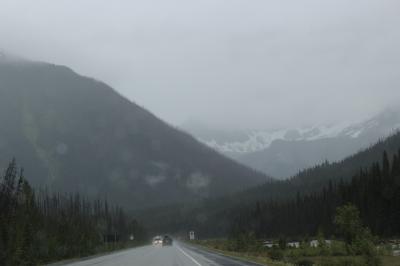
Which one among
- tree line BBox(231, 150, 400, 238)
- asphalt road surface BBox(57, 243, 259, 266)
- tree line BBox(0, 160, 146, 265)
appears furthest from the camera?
tree line BBox(231, 150, 400, 238)

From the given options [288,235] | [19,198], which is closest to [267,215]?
[288,235]

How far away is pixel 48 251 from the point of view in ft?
233

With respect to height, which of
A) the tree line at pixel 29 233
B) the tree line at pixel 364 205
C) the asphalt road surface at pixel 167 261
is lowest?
the asphalt road surface at pixel 167 261

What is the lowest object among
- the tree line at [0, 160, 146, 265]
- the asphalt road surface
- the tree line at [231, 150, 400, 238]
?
the asphalt road surface

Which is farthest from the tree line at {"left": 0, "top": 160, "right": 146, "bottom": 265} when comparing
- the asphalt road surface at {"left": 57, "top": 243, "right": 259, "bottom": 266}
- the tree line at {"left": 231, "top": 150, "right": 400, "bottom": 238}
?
the tree line at {"left": 231, "top": 150, "right": 400, "bottom": 238}

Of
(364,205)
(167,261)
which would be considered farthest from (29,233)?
(364,205)

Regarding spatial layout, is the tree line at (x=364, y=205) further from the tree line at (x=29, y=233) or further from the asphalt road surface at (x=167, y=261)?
the asphalt road surface at (x=167, y=261)

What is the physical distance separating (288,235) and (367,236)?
149634 millimetres

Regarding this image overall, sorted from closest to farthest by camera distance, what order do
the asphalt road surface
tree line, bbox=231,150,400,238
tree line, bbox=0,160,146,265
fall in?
tree line, bbox=0,160,146,265 → the asphalt road surface → tree line, bbox=231,150,400,238

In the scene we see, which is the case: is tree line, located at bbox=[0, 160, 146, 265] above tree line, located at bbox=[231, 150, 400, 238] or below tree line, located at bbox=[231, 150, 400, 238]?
below

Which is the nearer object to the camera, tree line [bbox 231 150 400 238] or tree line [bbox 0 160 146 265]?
tree line [bbox 0 160 146 265]

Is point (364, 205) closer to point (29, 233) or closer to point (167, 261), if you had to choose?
point (167, 261)

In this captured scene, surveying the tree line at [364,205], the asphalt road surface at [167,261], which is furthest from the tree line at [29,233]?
the tree line at [364,205]

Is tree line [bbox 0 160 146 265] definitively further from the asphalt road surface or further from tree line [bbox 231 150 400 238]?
tree line [bbox 231 150 400 238]
